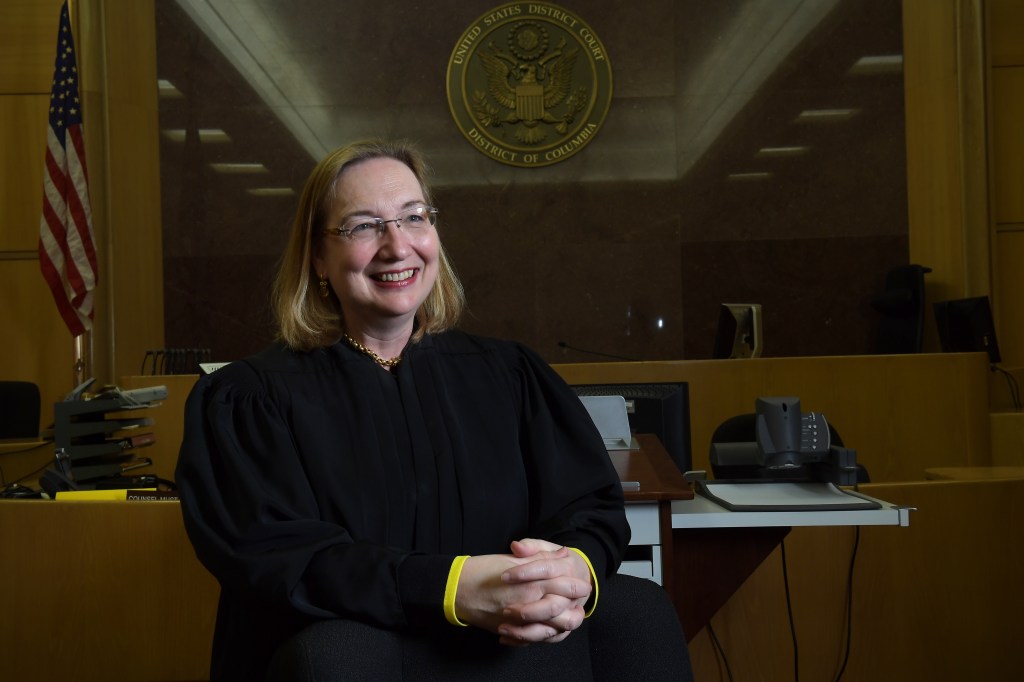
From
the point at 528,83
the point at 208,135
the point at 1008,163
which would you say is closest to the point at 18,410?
the point at 208,135

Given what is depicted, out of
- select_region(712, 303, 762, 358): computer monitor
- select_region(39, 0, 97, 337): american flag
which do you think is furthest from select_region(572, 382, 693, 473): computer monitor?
select_region(39, 0, 97, 337): american flag

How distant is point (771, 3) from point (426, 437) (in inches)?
250

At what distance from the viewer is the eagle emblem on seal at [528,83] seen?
7195 mm

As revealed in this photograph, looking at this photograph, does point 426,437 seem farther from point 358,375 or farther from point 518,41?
point 518,41

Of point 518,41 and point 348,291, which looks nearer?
point 348,291

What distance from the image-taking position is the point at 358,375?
174 centimetres

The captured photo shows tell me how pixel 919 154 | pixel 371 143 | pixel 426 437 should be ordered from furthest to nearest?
pixel 919 154 → pixel 371 143 → pixel 426 437

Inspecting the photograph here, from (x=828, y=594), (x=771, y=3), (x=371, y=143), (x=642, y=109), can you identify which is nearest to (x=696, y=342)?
(x=642, y=109)

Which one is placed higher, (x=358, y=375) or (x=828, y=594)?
(x=358, y=375)

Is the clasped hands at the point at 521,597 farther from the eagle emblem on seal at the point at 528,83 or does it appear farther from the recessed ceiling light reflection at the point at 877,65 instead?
the recessed ceiling light reflection at the point at 877,65

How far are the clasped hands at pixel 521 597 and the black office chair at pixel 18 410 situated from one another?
16.6ft

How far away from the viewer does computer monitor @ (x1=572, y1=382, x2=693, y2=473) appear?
282 centimetres

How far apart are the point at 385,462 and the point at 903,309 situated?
549 centimetres

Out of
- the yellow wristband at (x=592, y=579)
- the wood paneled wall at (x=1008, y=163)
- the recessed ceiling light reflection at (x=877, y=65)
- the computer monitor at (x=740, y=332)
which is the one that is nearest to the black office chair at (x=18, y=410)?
the computer monitor at (x=740, y=332)
